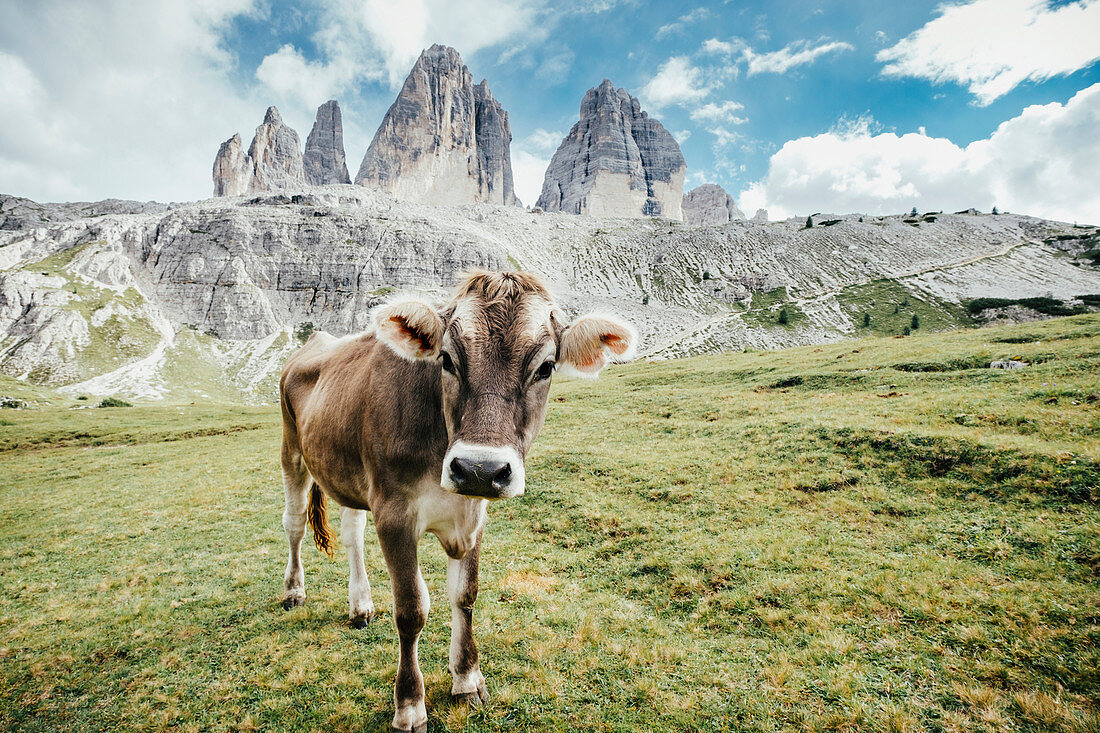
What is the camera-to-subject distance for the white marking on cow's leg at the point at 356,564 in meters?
6.70

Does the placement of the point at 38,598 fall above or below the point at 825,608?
below

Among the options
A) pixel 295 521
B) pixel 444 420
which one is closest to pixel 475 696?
pixel 444 420

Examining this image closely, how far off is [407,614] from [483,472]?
7.91 feet

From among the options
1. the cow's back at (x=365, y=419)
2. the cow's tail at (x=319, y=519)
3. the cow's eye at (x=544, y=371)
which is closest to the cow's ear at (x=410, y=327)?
the cow's back at (x=365, y=419)

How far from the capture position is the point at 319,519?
24.6 ft

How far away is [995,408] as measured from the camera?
46.7 feet

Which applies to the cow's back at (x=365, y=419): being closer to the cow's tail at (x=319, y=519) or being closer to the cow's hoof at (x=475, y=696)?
the cow's tail at (x=319, y=519)

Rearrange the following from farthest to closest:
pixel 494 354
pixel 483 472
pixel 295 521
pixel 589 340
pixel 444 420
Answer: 1. pixel 295 521
2. pixel 444 420
3. pixel 589 340
4. pixel 494 354
5. pixel 483 472

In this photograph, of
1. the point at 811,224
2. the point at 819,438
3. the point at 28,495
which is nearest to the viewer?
the point at 819,438

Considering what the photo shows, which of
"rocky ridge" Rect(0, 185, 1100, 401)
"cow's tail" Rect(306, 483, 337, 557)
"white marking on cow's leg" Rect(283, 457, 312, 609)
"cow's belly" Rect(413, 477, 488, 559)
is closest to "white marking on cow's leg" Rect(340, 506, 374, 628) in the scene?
"cow's tail" Rect(306, 483, 337, 557)

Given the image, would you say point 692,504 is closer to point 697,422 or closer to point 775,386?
point 697,422

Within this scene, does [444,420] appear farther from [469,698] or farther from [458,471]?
[469,698]

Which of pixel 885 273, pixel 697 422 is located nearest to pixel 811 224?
pixel 885 273

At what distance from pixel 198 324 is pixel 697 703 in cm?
13334
